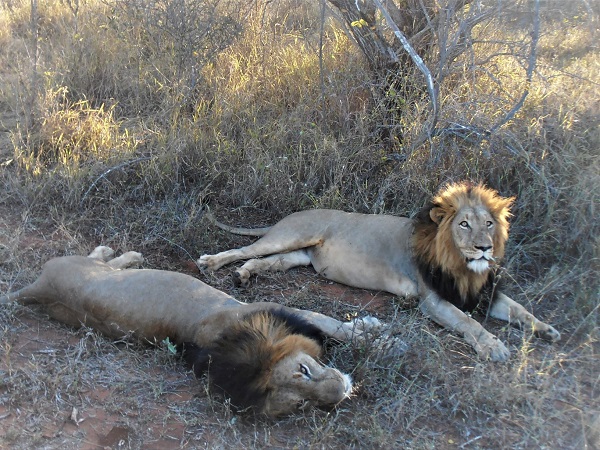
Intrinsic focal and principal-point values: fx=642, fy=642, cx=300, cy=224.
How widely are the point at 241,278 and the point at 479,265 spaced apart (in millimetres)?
1540

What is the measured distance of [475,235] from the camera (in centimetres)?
369

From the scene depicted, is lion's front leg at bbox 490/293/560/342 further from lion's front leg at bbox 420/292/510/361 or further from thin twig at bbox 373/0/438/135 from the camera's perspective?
thin twig at bbox 373/0/438/135

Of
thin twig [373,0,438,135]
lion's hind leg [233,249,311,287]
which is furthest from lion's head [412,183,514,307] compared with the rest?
lion's hind leg [233,249,311,287]

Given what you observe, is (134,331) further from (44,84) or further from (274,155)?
(44,84)

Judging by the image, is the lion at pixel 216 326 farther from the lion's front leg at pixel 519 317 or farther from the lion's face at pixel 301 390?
the lion's front leg at pixel 519 317

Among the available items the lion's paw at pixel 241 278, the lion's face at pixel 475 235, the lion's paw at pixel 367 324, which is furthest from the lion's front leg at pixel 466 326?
the lion's paw at pixel 241 278

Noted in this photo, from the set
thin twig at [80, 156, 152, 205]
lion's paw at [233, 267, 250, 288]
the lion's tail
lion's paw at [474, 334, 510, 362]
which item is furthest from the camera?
thin twig at [80, 156, 152, 205]

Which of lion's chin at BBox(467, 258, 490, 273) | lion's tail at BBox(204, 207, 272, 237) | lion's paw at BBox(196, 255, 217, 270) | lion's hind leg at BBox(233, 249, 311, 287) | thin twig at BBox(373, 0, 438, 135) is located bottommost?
lion's hind leg at BBox(233, 249, 311, 287)

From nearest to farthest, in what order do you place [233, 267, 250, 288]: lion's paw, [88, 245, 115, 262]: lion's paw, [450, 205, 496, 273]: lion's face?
[450, 205, 496, 273]: lion's face, [233, 267, 250, 288]: lion's paw, [88, 245, 115, 262]: lion's paw

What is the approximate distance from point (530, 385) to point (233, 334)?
1.44 metres

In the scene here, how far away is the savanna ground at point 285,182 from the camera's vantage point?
2930mm

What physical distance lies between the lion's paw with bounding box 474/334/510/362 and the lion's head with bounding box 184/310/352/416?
0.80 metres

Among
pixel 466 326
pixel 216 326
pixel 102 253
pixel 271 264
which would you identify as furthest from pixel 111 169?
pixel 466 326

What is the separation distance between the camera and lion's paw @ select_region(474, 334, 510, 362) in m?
3.37
